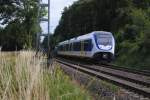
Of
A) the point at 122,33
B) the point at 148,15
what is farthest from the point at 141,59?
the point at 122,33

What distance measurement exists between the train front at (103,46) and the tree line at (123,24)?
1727mm

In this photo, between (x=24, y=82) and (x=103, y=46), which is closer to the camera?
(x=24, y=82)

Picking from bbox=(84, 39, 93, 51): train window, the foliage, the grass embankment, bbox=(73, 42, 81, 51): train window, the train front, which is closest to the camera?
the grass embankment

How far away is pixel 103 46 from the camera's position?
1401 inches

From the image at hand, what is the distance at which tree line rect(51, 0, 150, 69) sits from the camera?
117 ft

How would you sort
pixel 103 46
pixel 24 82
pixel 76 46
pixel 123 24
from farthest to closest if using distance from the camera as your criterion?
1. pixel 123 24
2. pixel 76 46
3. pixel 103 46
4. pixel 24 82

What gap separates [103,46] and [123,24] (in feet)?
64.4

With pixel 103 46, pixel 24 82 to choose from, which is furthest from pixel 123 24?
pixel 24 82

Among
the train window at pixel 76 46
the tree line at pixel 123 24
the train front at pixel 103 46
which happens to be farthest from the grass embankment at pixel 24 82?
the train window at pixel 76 46

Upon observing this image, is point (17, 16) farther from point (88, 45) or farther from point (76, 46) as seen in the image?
point (88, 45)

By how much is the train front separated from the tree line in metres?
1.73

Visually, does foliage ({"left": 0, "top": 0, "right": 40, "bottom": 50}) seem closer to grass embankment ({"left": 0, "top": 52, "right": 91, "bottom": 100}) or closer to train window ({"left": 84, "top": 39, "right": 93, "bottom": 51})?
train window ({"left": 84, "top": 39, "right": 93, "bottom": 51})

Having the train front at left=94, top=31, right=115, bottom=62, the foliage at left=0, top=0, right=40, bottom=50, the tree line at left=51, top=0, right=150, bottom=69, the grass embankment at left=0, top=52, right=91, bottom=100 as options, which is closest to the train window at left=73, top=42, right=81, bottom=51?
the tree line at left=51, top=0, right=150, bottom=69

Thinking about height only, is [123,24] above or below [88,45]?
above
